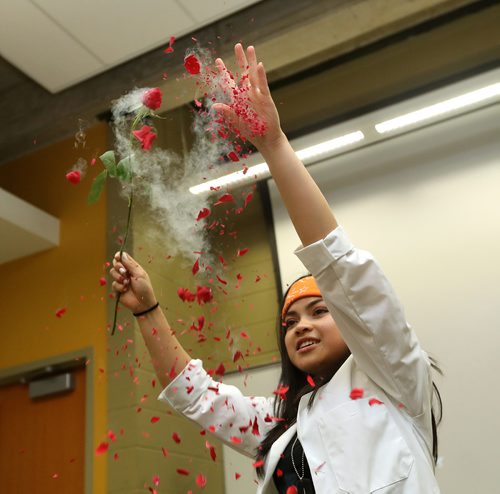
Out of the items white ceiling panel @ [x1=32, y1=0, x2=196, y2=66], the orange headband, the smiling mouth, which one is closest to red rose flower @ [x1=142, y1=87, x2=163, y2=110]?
the orange headband

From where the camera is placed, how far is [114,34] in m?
2.90

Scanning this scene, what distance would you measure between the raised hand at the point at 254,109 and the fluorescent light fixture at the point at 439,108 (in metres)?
1.89

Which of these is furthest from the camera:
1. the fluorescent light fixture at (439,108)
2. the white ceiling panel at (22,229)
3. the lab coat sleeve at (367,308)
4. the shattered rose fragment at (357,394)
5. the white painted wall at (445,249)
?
the white ceiling panel at (22,229)

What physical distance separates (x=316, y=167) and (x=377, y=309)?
2.22 m

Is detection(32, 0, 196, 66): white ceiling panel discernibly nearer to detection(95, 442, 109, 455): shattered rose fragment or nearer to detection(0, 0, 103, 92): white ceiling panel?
detection(0, 0, 103, 92): white ceiling panel

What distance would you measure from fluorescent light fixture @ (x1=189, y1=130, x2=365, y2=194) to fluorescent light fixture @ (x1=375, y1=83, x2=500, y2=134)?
15cm

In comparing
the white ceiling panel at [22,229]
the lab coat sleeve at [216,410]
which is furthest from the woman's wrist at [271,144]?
the white ceiling panel at [22,229]

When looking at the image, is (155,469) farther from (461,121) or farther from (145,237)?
(461,121)

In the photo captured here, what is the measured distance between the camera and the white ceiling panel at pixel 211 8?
2775mm

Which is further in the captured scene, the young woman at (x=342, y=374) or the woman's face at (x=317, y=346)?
the woman's face at (x=317, y=346)

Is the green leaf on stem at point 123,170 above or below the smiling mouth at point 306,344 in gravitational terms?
above

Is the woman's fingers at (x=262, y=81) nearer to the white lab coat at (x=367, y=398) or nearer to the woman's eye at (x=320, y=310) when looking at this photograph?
the white lab coat at (x=367, y=398)

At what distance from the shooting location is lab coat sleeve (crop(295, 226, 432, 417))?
3.76 feet

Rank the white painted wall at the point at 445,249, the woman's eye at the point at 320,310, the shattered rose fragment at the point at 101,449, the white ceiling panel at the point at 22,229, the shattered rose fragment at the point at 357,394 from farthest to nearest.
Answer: the white ceiling panel at the point at 22,229 < the shattered rose fragment at the point at 101,449 < the white painted wall at the point at 445,249 < the woman's eye at the point at 320,310 < the shattered rose fragment at the point at 357,394
